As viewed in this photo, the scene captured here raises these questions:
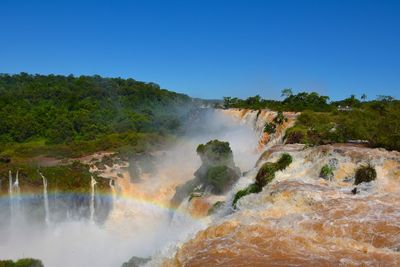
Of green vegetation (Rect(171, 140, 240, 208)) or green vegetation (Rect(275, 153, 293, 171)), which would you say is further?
green vegetation (Rect(171, 140, 240, 208))

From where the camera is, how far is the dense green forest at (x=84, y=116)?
56.8m

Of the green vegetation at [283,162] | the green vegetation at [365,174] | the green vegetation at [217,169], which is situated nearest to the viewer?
the green vegetation at [365,174]

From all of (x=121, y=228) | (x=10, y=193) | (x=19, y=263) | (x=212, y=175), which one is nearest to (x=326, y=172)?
(x=212, y=175)

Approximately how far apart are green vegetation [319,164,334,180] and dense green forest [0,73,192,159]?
3613cm

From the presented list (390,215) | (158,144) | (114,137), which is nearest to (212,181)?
(390,215)

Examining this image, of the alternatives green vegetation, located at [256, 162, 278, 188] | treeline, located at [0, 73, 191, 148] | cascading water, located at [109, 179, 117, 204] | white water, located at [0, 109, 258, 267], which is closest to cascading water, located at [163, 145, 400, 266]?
green vegetation, located at [256, 162, 278, 188]

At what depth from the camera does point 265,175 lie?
1950cm

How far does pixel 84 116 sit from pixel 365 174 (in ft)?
198

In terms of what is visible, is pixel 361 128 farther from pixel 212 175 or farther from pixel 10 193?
pixel 10 193

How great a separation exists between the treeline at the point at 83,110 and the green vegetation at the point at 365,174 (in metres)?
46.5

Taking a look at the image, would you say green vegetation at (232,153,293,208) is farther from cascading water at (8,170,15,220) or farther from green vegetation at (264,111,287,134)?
cascading water at (8,170,15,220)

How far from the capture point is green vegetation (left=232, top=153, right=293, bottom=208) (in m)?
19.3

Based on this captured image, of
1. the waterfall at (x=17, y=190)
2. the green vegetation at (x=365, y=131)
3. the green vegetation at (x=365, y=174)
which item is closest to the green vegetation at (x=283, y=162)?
the green vegetation at (x=365, y=174)

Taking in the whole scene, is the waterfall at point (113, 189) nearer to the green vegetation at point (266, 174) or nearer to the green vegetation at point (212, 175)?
the green vegetation at point (212, 175)
